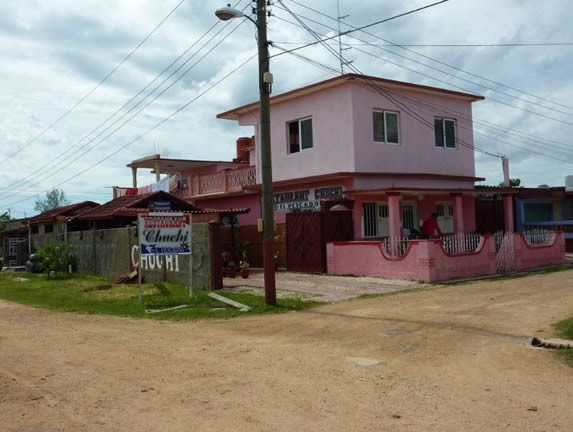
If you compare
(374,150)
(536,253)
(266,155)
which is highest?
(374,150)

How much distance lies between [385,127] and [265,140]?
33.9 feet

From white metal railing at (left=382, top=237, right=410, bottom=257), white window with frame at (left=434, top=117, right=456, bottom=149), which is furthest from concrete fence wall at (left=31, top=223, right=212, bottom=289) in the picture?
white window with frame at (left=434, top=117, right=456, bottom=149)

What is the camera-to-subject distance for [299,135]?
24328mm

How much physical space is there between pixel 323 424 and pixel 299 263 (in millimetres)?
16384

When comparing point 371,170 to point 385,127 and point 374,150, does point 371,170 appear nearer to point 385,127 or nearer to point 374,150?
point 374,150

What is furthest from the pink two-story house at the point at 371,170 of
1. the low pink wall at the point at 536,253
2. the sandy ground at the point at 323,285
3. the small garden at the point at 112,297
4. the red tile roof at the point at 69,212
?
the red tile roof at the point at 69,212

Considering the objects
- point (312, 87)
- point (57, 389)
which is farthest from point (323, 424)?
point (312, 87)

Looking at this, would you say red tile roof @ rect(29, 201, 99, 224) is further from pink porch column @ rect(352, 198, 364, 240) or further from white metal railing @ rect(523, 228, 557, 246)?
white metal railing @ rect(523, 228, 557, 246)

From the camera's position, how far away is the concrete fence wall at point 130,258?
17516mm

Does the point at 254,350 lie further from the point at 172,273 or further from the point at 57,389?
the point at 172,273

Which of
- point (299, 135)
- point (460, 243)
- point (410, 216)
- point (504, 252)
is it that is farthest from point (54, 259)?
point (504, 252)

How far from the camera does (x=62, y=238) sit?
28.5m

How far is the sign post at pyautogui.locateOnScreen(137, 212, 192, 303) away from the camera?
15.3 m

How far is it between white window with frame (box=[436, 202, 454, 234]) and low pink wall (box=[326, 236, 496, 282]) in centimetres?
467
